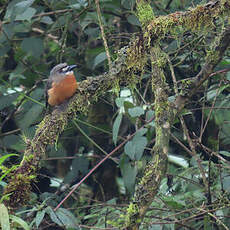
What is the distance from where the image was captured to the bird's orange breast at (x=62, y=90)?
3.98 metres

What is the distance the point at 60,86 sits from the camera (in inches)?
167

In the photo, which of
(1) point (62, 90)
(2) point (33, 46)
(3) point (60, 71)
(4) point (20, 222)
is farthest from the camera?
(2) point (33, 46)

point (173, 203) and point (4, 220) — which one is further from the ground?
point (4, 220)

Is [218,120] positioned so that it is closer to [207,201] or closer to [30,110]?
[207,201]

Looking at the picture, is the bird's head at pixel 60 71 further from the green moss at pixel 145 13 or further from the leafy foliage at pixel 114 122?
the green moss at pixel 145 13

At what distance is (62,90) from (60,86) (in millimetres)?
83

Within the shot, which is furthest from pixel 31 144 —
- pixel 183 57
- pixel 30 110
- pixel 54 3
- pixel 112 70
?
pixel 54 3

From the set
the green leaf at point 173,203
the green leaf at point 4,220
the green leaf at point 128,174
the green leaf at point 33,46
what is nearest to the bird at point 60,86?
the green leaf at point 33,46

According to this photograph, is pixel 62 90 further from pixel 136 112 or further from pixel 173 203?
pixel 173 203

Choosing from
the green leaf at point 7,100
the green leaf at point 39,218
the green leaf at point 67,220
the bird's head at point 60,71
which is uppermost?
the bird's head at point 60,71

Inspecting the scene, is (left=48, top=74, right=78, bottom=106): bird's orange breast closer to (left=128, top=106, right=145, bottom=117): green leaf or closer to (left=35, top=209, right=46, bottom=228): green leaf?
(left=128, top=106, right=145, bottom=117): green leaf

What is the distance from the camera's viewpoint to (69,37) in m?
5.31

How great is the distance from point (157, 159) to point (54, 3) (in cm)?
278

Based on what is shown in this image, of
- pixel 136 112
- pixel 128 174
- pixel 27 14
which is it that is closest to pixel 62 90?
pixel 27 14
